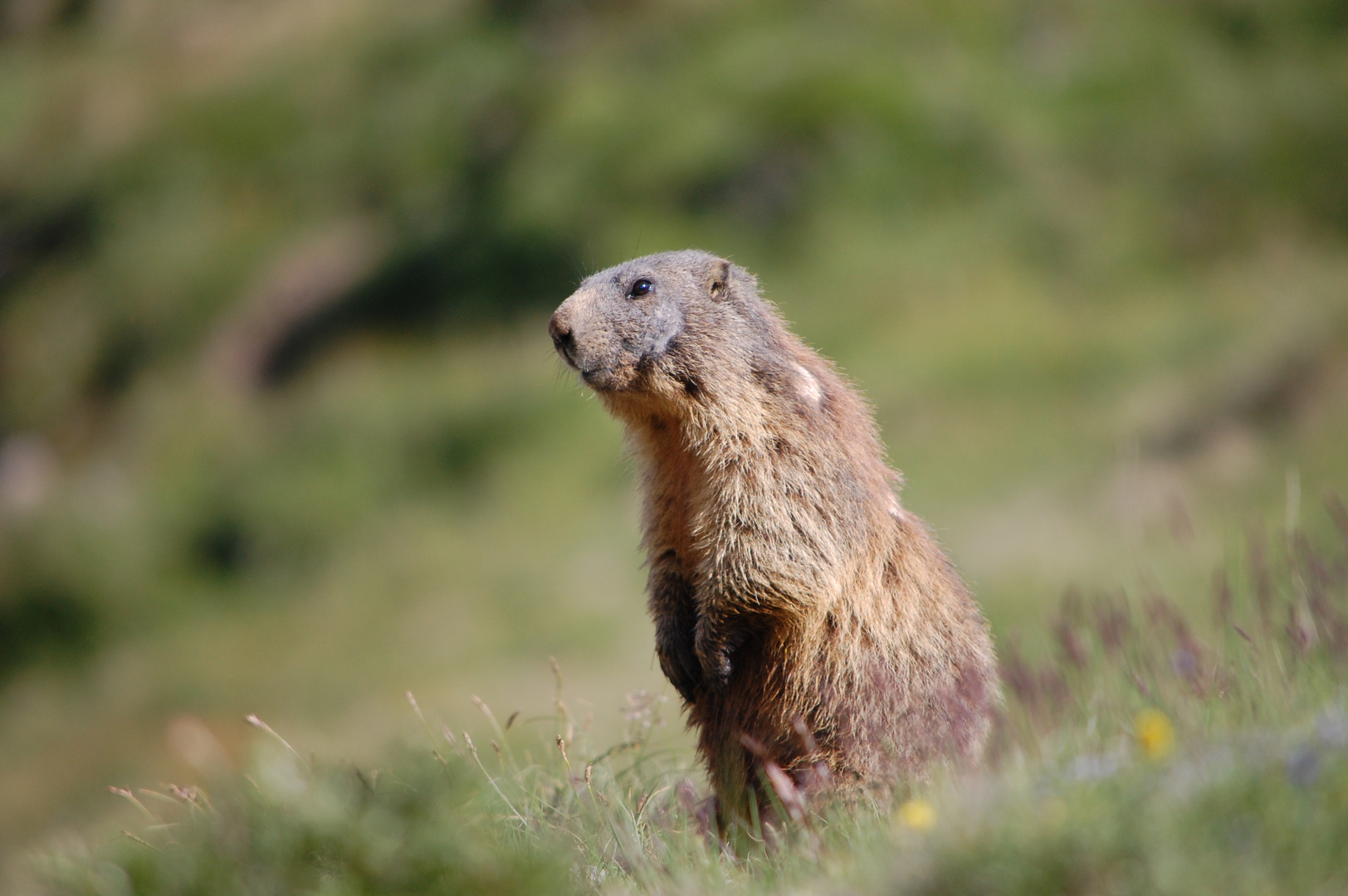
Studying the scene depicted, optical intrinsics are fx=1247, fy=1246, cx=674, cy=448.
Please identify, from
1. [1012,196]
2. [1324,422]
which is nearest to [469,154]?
[1012,196]

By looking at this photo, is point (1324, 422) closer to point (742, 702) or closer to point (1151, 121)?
point (1151, 121)

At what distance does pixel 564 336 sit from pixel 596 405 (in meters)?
9.53

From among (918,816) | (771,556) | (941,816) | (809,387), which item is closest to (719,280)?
(809,387)

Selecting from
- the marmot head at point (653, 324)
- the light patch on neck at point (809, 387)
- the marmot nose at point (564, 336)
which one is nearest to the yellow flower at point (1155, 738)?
the light patch on neck at point (809, 387)

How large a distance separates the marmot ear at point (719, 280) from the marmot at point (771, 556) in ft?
0.08

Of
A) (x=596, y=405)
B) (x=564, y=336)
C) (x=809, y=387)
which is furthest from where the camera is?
(x=596, y=405)

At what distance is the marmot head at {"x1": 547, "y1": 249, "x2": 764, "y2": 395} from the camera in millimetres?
6129

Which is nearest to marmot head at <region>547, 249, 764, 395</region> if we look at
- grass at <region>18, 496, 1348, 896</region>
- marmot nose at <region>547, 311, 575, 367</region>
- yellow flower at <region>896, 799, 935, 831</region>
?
marmot nose at <region>547, 311, 575, 367</region>

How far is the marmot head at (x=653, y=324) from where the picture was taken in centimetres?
613

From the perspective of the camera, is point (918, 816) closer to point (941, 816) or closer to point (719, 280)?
point (941, 816)

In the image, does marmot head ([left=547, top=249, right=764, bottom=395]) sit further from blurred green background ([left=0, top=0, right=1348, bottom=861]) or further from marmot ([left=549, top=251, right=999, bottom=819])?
blurred green background ([left=0, top=0, right=1348, bottom=861])

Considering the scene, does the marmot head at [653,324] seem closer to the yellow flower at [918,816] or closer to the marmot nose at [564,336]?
the marmot nose at [564,336]

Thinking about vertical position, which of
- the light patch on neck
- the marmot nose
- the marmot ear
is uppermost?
the marmot ear

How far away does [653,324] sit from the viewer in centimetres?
629
